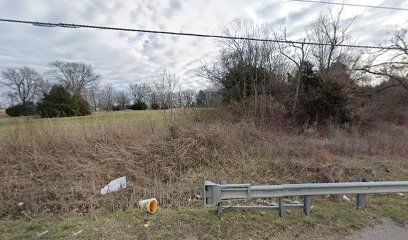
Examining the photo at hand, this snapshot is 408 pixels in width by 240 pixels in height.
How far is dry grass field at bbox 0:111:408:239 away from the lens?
11.7ft

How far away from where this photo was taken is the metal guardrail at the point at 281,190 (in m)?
3.51

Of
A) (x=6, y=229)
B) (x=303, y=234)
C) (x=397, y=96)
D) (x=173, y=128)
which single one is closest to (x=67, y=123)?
(x=173, y=128)

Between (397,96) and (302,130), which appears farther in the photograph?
(397,96)

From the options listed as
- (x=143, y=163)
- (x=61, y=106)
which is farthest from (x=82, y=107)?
(x=143, y=163)

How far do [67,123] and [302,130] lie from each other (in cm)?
1183

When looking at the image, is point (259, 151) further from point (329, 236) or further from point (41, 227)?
point (41, 227)

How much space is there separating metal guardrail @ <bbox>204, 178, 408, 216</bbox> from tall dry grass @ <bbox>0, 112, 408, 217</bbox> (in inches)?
52.0

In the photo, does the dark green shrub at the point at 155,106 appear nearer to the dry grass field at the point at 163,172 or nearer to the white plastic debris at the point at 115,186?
the dry grass field at the point at 163,172

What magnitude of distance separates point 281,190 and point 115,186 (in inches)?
150

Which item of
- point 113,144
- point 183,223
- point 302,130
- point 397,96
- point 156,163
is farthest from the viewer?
point 397,96

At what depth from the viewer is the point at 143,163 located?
6.77 metres

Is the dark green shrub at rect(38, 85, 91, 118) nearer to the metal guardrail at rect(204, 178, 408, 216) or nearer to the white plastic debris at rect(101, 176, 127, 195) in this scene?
the white plastic debris at rect(101, 176, 127, 195)

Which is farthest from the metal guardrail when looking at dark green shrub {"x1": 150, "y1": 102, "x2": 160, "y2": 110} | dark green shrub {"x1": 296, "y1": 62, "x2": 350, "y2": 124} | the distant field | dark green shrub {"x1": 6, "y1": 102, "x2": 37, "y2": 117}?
dark green shrub {"x1": 296, "y1": 62, "x2": 350, "y2": 124}

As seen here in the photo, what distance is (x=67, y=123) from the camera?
8.50m
